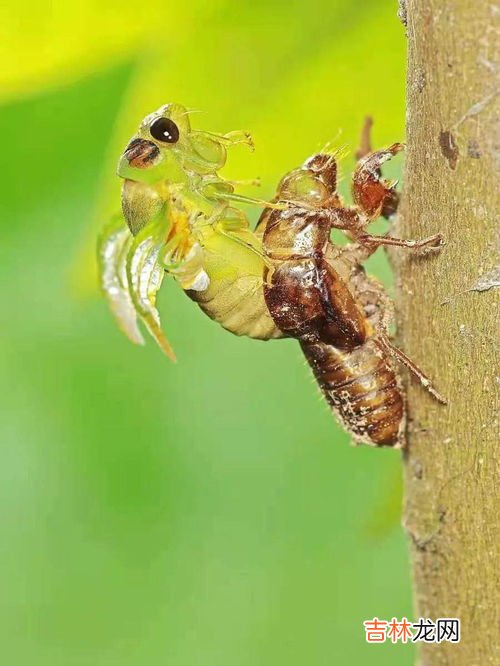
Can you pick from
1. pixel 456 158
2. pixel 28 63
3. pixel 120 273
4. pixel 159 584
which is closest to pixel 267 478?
pixel 159 584

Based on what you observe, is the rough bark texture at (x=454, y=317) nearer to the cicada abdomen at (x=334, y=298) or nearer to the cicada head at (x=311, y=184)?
the cicada abdomen at (x=334, y=298)

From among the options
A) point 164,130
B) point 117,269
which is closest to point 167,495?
point 117,269

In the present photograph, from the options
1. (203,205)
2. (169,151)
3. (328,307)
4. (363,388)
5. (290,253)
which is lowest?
(363,388)

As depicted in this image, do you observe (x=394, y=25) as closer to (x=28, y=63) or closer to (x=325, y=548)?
(x=28, y=63)

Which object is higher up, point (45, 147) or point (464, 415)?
point (45, 147)

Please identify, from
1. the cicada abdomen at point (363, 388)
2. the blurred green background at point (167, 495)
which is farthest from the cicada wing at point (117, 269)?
the blurred green background at point (167, 495)

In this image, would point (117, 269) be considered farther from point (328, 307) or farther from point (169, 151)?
point (328, 307)
